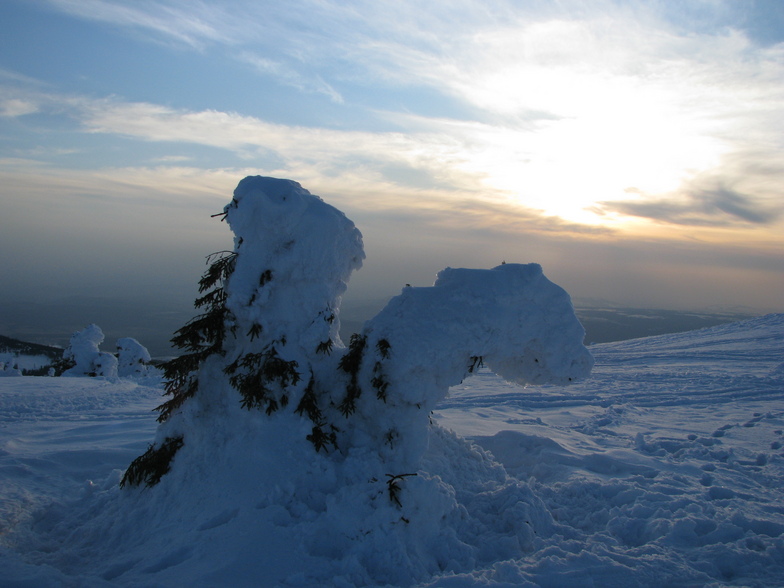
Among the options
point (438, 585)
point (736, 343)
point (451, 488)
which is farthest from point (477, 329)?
point (736, 343)

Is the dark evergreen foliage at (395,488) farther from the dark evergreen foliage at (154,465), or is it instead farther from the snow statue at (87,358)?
the snow statue at (87,358)

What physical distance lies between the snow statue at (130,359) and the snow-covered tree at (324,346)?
26.4 metres

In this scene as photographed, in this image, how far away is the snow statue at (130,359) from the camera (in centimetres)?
3006

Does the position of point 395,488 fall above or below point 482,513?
above

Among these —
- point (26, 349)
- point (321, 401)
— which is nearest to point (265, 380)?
point (321, 401)

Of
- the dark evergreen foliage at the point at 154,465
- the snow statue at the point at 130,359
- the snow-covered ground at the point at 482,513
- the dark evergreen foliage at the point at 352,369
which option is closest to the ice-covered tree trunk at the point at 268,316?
the dark evergreen foliage at the point at 154,465

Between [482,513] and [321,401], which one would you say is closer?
[482,513]

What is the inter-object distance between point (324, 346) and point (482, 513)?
9.91ft

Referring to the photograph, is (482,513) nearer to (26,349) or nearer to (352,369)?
(352,369)

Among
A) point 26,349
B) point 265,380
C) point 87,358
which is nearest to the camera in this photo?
point 265,380

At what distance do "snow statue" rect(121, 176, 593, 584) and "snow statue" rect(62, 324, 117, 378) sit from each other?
85.2 ft

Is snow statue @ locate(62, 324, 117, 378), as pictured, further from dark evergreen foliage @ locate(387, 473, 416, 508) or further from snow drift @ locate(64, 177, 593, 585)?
dark evergreen foliage @ locate(387, 473, 416, 508)

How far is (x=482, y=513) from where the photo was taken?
635 centimetres

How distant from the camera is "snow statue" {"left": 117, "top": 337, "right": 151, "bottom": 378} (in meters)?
30.1
